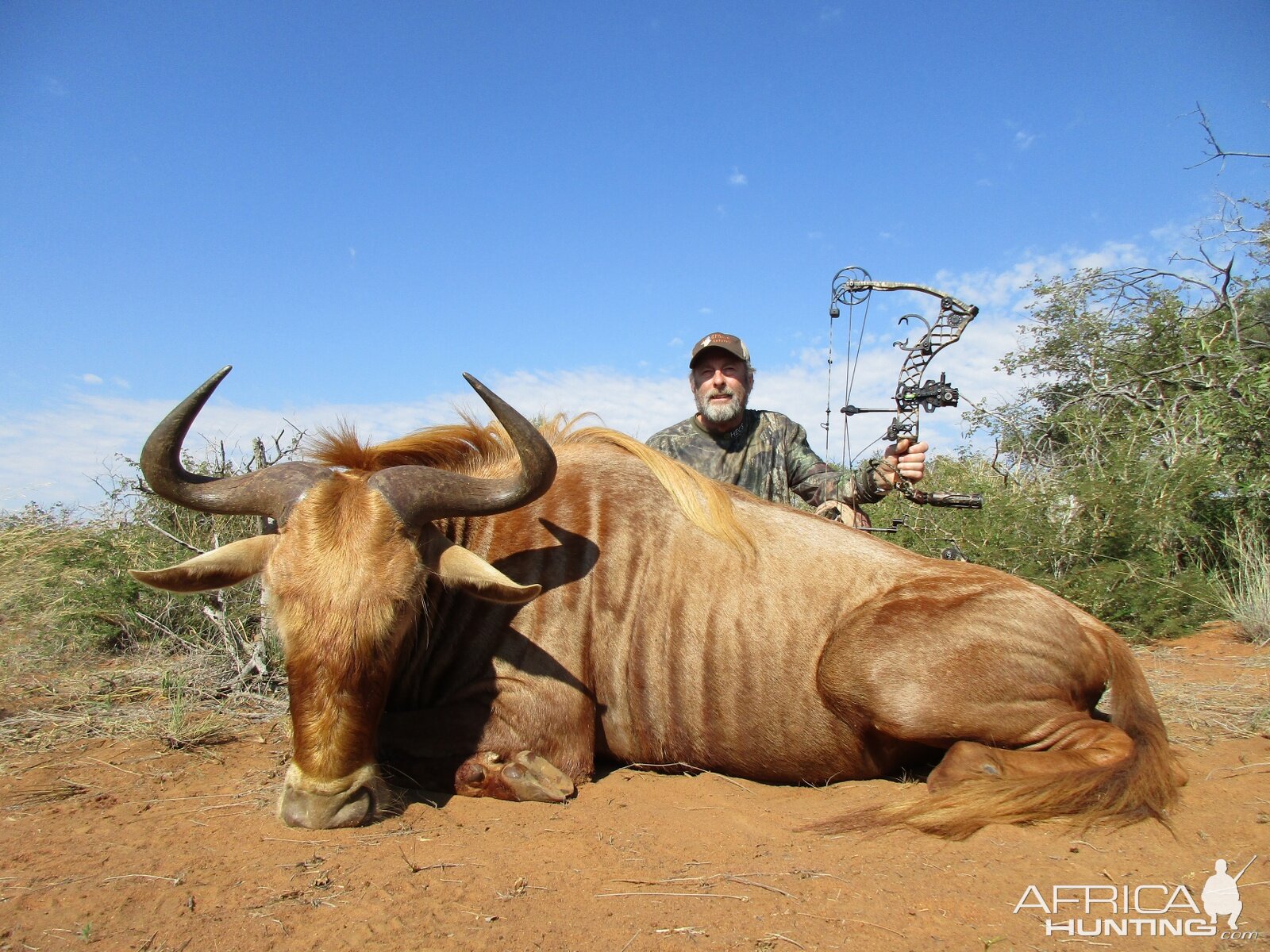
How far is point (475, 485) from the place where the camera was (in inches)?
135

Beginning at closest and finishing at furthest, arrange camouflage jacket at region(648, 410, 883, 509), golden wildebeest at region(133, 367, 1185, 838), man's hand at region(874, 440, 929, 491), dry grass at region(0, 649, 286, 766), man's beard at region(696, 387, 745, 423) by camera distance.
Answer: golden wildebeest at region(133, 367, 1185, 838) < dry grass at region(0, 649, 286, 766) < man's hand at region(874, 440, 929, 491) < man's beard at region(696, 387, 745, 423) < camouflage jacket at region(648, 410, 883, 509)

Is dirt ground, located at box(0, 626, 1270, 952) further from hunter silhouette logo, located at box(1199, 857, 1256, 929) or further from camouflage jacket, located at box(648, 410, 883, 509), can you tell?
camouflage jacket, located at box(648, 410, 883, 509)

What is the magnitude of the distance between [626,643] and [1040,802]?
1954 mm

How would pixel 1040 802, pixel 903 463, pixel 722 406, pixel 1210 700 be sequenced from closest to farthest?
1. pixel 1040 802
2. pixel 1210 700
3. pixel 903 463
4. pixel 722 406

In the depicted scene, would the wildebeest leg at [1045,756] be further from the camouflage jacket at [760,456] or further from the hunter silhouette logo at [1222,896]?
the camouflage jacket at [760,456]

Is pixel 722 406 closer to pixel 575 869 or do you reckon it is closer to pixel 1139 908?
pixel 575 869

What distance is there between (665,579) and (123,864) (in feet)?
8.23

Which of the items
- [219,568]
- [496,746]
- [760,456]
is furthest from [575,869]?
[760,456]

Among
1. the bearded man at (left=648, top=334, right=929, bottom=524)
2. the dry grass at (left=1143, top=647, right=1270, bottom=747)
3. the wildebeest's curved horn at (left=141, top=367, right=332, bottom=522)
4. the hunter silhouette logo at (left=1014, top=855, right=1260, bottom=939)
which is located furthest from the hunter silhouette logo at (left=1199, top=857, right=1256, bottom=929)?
the bearded man at (left=648, top=334, right=929, bottom=524)

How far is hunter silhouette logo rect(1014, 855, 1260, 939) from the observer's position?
2322 millimetres

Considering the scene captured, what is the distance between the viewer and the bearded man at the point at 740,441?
719cm

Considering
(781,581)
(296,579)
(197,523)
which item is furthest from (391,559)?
(197,523)

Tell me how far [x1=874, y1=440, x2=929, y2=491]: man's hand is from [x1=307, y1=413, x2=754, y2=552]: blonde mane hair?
6.91 feet

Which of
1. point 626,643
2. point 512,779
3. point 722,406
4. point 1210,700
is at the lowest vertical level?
point 1210,700
